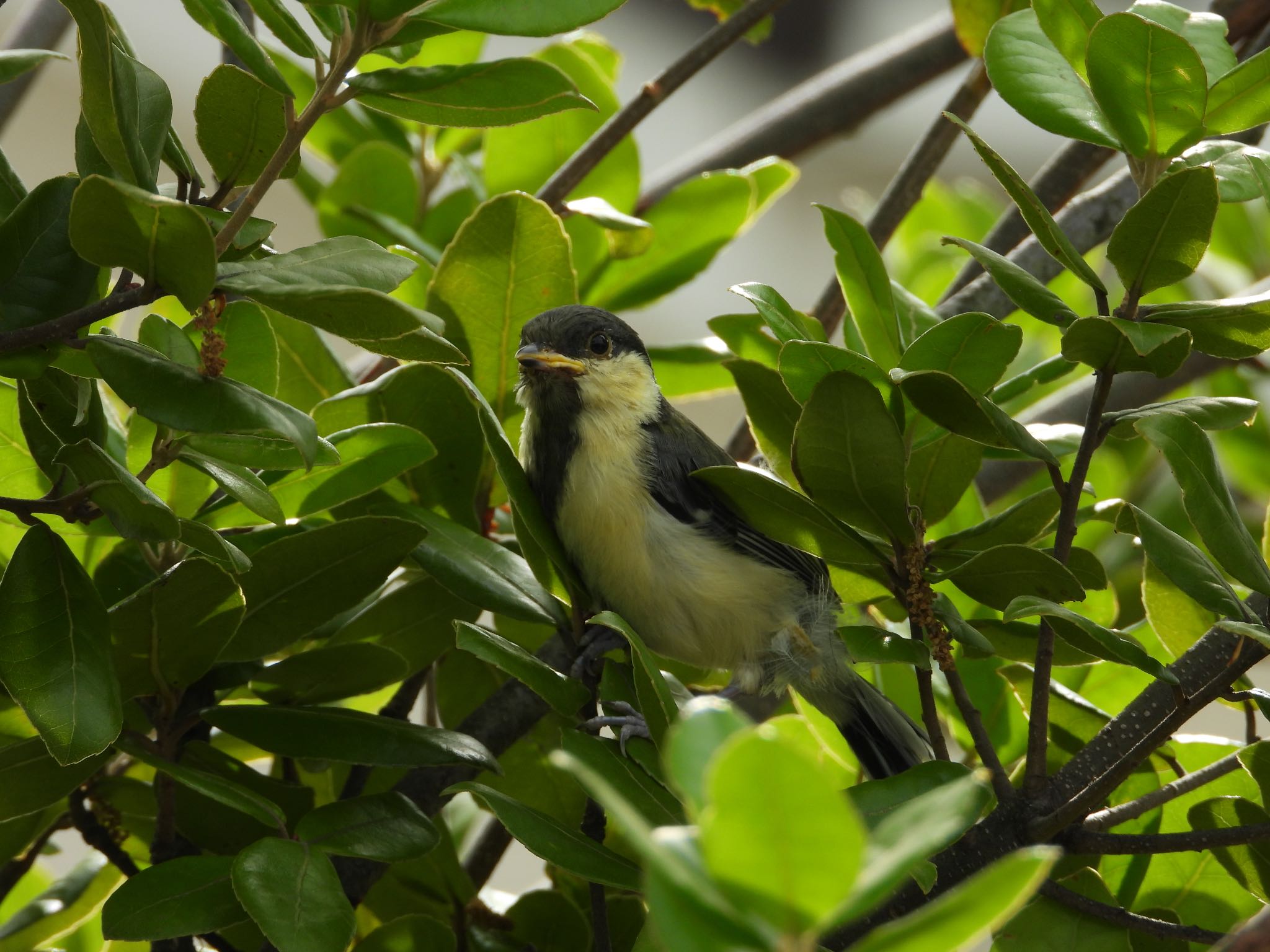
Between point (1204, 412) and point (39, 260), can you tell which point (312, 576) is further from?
→ point (1204, 412)

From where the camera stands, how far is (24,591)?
28.8 inches

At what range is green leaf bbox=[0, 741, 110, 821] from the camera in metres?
0.79

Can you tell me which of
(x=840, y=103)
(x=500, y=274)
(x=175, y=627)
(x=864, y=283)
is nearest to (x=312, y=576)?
(x=175, y=627)

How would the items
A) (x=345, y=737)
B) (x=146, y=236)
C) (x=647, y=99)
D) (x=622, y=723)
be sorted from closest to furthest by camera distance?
(x=146, y=236) < (x=345, y=737) < (x=622, y=723) < (x=647, y=99)

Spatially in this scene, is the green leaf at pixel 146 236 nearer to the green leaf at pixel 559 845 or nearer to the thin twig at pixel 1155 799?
the green leaf at pixel 559 845

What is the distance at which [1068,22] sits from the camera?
31.9 inches

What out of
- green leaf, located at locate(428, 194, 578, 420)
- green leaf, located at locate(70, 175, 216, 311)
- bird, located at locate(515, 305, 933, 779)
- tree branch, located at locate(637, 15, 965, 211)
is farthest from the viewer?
tree branch, located at locate(637, 15, 965, 211)

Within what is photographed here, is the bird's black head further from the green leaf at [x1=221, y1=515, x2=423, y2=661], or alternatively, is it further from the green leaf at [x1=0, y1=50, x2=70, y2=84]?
the green leaf at [x1=0, y1=50, x2=70, y2=84]

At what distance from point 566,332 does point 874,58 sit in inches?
26.3

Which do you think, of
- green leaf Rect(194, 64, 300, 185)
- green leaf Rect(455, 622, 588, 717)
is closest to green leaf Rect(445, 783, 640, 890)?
green leaf Rect(455, 622, 588, 717)

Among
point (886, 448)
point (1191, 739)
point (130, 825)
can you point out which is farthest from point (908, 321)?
point (130, 825)

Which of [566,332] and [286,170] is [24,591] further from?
[566,332]

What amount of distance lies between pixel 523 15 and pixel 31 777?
575 millimetres

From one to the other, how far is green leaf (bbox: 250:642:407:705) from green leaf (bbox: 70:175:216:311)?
34 cm
